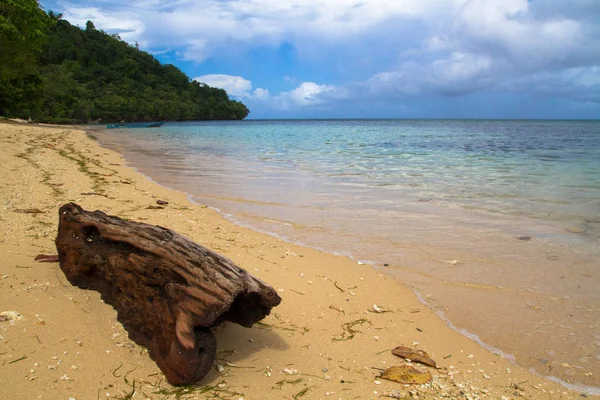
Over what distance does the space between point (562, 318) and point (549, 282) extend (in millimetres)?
871

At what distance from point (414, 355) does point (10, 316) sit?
2.92 metres

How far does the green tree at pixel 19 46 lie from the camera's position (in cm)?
2852

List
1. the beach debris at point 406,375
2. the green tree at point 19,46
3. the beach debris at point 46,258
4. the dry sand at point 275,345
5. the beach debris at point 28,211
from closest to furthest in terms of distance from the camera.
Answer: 1. the dry sand at point 275,345
2. the beach debris at point 406,375
3. the beach debris at point 46,258
4. the beach debris at point 28,211
5. the green tree at point 19,46

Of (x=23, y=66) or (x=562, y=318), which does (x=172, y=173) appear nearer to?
(x=562, y=318)

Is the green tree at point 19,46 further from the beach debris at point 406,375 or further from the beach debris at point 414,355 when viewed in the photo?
the beach debris at point 406,375

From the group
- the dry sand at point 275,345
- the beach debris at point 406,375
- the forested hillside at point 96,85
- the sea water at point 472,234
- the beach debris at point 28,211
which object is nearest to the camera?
the dry sand at point 275,345

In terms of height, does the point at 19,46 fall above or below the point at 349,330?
above

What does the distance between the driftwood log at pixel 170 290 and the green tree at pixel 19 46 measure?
99.5 feet

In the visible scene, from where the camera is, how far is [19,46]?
1202 inches

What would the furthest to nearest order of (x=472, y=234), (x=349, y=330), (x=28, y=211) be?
(x=472, y=234) → (x=28, y=211) → (x=349, y=330)

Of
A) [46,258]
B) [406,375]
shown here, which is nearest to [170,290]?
[406,375]

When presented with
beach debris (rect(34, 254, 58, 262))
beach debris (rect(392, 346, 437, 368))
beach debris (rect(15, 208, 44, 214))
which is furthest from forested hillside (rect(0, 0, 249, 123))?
beach debris (rect(392, 346, 437, 368))

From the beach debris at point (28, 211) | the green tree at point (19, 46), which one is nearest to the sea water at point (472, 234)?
the beach debris at point (28, 211)

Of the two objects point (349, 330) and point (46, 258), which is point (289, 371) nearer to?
point (349, 330)
